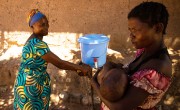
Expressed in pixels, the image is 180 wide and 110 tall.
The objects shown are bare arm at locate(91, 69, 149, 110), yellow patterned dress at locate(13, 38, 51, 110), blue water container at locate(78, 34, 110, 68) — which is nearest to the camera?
bare arm at locate(91, 69, 149, 110)

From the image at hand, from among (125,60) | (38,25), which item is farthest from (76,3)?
(38,25)

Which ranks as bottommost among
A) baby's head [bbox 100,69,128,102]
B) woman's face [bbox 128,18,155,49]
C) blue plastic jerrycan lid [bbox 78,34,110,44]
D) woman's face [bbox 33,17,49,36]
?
blue plastic jerrycan lid [bbox 78,34,110,44]

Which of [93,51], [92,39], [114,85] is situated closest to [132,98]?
[114,85]

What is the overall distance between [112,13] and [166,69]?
12.7 feet

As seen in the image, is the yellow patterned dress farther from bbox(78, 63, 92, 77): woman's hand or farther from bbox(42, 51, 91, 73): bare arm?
bbox(78, 63, 92, 77): woman's hand

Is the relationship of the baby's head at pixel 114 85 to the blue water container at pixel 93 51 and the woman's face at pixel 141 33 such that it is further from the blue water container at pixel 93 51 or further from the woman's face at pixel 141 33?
the blue water container at pixel 93 51

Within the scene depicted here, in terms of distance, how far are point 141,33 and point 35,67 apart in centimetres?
166

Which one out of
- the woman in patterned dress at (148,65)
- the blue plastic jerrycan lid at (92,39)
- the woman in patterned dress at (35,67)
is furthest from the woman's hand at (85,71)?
the woman in patterned dress at (148,65)

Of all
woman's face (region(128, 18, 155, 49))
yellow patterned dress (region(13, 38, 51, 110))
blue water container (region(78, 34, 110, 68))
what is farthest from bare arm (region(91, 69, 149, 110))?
blue water container (region(78, 34, 110, 68))

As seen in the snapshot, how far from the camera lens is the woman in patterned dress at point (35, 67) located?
107 inches

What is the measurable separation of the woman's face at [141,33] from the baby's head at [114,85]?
0.21 metres

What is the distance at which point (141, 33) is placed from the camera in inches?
56.6

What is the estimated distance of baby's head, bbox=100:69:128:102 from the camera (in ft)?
4.59

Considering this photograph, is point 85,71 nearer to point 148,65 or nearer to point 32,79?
point 32,79
